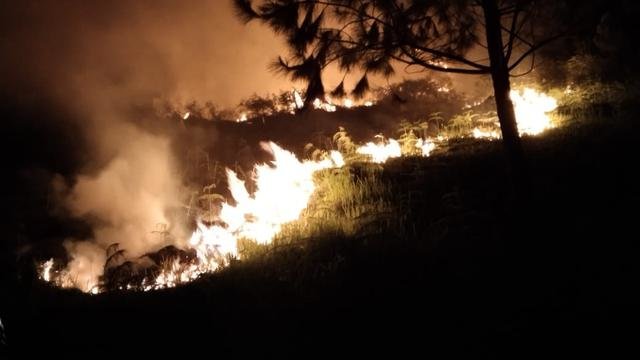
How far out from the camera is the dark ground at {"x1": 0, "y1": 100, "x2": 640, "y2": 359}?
11.0 feet

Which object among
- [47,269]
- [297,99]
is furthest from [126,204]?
[297,99]

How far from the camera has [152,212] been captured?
11.0m

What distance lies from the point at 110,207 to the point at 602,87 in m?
12.0

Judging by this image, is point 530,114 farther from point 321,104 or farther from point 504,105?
point 321,104

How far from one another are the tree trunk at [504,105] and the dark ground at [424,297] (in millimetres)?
363

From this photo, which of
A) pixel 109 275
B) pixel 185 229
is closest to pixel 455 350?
pixel 109 275

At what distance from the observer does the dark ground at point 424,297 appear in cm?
335

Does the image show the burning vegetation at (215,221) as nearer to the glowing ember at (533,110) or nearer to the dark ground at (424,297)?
the glowing ember at (533,110)

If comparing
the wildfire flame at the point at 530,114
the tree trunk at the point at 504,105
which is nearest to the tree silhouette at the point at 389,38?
the tree trunk at the point at 504,105

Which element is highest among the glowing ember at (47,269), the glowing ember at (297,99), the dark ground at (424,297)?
the glowing ember at (297,99)

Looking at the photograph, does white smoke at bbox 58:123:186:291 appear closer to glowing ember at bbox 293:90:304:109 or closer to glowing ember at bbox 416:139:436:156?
glowing ember at bbox 293:90:304:109

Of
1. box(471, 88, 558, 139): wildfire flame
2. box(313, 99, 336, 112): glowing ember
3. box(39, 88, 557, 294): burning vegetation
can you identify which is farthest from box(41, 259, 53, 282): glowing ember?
box(471, 88, 558, 139): wildfire flame

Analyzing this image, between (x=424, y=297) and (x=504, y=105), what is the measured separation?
8.77 feet

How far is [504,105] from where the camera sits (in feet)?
17.7
